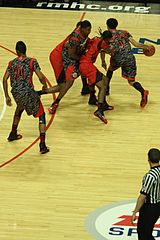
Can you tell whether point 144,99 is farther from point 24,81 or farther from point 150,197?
point 150,197

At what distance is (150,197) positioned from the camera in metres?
8.08

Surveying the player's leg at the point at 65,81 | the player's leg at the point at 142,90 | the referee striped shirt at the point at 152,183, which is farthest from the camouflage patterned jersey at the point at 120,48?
the referee striped shirt at the point at 152,183

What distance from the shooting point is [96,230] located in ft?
31.0

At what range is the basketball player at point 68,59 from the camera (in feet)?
40.6

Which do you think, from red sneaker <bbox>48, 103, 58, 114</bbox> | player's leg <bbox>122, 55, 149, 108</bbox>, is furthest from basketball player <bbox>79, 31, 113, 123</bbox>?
red sneaker <bbox>48, 103, 58, 114</bbox>

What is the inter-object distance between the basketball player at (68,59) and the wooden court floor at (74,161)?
471 millimetres

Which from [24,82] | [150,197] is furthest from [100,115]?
[150,197]

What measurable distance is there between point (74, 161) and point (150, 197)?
132 inches

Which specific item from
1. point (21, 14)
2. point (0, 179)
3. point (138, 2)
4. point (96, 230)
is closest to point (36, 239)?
point (96, 230)

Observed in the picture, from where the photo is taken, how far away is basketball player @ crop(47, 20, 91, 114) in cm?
1238

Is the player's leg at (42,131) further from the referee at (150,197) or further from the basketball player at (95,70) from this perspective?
the referee at (150,197)

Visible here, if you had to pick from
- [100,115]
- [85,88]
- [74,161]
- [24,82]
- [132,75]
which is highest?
[24,82]

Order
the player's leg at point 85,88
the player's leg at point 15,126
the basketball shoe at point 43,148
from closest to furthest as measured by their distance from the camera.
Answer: the basketball shoe at point 43,148 < the player's leg at point 15,126 < the player's leg at point 85,88

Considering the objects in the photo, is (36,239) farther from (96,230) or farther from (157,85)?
(157,85)
